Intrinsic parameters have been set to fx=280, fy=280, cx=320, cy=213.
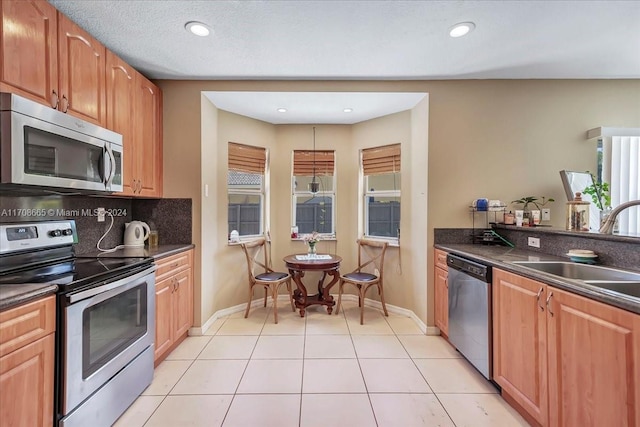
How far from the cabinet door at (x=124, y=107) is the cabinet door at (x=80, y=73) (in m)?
0.07

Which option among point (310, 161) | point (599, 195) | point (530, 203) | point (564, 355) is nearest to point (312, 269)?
point (310, 161)

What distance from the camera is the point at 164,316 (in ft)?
7.41

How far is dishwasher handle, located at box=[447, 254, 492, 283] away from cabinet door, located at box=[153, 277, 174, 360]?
7.85ft

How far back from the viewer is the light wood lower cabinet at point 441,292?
8.45 ft

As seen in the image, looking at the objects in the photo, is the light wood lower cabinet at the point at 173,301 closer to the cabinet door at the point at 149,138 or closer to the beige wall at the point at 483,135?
the beige wall at the point at 483,135

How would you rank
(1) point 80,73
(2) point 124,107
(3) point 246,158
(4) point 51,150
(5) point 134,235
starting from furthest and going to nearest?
1. (3) point 246,158
2. (5) point 134,235
3. (2) point 124,107
4. (1) point 80,73
5. (4) point 51,150

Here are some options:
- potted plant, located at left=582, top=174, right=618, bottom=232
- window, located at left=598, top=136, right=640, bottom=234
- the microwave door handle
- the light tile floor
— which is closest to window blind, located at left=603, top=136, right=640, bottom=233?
window, located at left=598, top=136, right=640, bottom=234

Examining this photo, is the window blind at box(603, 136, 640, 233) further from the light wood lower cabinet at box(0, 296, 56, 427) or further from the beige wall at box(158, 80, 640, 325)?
the light wood lower cabinet at box(0, 296, 56, 427)

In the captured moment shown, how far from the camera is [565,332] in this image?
137cm

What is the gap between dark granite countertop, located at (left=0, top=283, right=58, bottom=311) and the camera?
1088 millimetres

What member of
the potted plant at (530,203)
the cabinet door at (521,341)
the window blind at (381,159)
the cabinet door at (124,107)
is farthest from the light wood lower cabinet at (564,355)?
the cabinet door at (124,107)

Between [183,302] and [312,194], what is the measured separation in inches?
80.0

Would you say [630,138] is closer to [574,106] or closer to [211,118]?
[574,106]

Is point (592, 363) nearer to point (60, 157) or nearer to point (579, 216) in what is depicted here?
point (579, 216)
